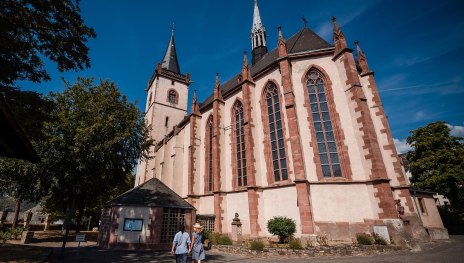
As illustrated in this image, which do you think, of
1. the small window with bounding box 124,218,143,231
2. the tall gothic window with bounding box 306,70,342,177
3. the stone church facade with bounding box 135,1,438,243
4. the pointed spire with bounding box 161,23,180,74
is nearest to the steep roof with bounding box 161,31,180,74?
the pointed spire with bounding box 161,23,180,74

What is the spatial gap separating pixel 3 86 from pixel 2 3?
2.47 metres

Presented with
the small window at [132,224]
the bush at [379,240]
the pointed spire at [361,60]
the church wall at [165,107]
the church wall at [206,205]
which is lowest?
the bush at [379,240]

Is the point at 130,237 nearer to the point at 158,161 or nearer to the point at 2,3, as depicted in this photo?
the point at 2,3

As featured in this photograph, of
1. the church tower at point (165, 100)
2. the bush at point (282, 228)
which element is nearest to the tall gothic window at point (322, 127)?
the bush at point (282, 228)

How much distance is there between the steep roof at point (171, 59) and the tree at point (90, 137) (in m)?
26.1

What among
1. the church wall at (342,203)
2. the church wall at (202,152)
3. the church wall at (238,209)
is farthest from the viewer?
the church wall at (202,152)

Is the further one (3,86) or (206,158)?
(206,158)

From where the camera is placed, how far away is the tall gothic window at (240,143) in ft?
64.3

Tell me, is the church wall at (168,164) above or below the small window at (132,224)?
above

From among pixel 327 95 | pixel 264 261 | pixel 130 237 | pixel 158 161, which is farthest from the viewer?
pixel 158 161

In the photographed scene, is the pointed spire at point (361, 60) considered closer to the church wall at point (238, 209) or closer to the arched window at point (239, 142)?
the arched window at point (239, 142)

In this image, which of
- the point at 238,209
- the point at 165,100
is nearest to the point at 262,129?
the point at 238,209

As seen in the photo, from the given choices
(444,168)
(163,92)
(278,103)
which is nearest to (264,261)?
(278,103)

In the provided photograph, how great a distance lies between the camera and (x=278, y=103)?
1878 cm
